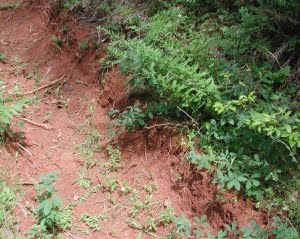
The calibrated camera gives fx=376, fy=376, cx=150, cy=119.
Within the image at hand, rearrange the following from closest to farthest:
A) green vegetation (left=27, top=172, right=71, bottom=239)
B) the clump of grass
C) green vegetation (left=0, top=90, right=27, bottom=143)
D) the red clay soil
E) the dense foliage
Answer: the dense foliage
green vegetation (left=27, top=172, right=71, bottom=239)
the red clay soil
green vegetation (left=0, top=90, right=27, bottom=143)
the clump of grass

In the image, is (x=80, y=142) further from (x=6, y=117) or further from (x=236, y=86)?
(x=236, y=86)

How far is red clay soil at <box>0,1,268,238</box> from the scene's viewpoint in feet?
12.7

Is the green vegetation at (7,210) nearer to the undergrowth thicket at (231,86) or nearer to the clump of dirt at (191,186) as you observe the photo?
the clump of dirt at (191,186)

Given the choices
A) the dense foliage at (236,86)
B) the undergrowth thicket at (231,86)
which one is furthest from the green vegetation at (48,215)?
the dense foliage at (236,86)

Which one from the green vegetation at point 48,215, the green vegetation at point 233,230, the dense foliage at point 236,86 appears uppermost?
the dense foliage at point 236,86

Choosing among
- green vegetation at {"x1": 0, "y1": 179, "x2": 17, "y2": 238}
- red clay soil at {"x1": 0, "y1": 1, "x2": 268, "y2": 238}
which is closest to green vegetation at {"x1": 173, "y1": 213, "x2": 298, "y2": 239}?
red clay soil at {"x1": 0, "y1": 1, "x2": 268, "y2": 238}

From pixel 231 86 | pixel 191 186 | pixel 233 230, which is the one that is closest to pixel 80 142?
pixel 191 186

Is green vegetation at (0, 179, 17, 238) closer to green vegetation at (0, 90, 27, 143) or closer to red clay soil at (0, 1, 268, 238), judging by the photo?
red clay soil at (0, 1, 268, 238)

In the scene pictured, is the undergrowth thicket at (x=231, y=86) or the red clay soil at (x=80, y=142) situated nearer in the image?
the undergrowth thicket at (x=231, y=86)

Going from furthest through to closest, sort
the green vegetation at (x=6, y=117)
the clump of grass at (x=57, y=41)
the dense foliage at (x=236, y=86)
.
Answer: the clump of grass at (x=57, y=41) → the green vegetation at (x=6, y=117) → the dense foliage at (x=236, y=86)

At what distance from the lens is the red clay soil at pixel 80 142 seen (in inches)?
153

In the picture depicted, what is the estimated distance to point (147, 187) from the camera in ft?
13.8

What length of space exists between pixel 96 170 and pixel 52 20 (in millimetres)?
3330

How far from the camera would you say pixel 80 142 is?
192 inches
